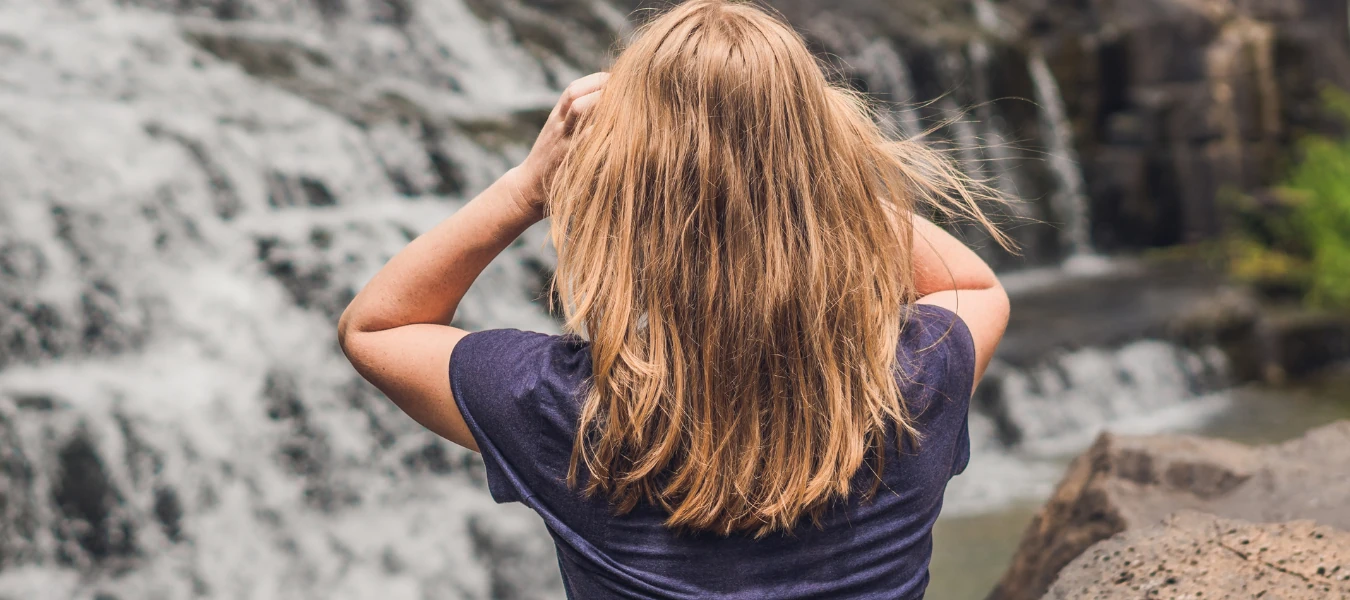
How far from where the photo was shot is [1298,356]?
725 cm

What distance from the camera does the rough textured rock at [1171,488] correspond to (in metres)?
2.13

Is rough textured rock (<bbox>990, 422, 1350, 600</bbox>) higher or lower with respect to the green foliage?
higher

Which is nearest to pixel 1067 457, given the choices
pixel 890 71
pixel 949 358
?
pixel 890 71

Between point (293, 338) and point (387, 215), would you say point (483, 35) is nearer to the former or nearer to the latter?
point (387, 215)

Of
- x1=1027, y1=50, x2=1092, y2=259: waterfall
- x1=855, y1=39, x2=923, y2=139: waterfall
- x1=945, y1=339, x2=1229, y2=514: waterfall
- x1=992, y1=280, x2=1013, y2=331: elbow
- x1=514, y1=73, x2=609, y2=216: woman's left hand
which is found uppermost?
x1=514, y1=73, x2=609, y2=216: woman's left hand

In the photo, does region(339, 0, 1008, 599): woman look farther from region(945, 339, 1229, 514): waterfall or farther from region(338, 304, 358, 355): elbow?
region(945, 339, 1229, 514): waterfall

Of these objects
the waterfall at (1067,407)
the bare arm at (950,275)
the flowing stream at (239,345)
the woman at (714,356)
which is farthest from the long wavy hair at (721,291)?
the waterfall at (1067,407)

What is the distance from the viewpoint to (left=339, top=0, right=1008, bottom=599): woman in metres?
1.17

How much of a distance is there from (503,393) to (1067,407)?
18.3 feet

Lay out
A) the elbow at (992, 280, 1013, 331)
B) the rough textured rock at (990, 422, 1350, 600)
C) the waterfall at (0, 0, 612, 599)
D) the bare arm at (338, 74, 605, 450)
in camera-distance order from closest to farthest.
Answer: the bare arm at (338, 74, 605, 450)
the elbow at (992, 280, 1013, 331)
the rough textured rock at (990, 422, 1350, 600)
the waterfall at (0, 0, 612, 599)

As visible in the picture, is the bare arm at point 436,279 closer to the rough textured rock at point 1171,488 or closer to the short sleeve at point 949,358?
the short sleeve at point 949,358

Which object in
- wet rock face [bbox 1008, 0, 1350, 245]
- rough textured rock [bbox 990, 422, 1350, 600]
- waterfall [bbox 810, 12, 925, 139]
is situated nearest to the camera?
rough textured rock [bbox 990, 422, 1350, 600]

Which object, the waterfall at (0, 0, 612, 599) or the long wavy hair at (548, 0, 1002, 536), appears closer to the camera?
the long wavy hair at (548, 0, 1002, 536)

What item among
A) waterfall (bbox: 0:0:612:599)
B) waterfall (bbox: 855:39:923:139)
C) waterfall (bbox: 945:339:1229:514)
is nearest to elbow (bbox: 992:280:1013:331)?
waterfall (bbox: 0:0:612:599)
